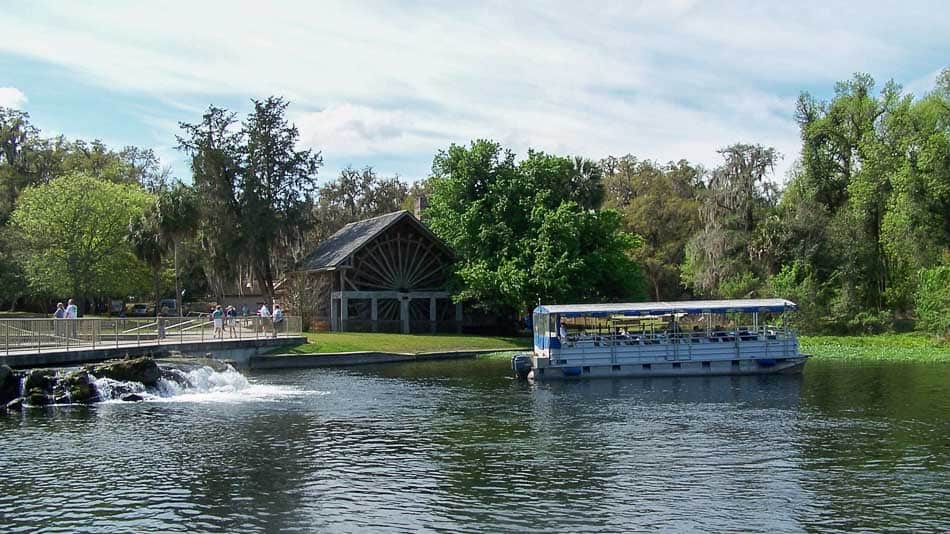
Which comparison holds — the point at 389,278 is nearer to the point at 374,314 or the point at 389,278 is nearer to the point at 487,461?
the point at 374,314

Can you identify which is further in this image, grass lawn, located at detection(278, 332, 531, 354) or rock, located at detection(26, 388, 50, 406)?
grass lawn, located at detection(278, 332, 531, 354)

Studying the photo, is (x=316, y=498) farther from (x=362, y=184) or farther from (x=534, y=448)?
(x=362, y=184)

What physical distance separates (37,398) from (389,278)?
36.2 m

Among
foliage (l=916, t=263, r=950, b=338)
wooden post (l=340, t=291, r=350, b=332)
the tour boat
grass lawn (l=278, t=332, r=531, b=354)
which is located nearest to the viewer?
the tour boat

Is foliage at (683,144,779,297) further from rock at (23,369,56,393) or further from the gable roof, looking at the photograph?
rock at (23,369,56,393)

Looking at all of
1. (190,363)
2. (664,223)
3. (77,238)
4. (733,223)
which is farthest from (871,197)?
(77,238)

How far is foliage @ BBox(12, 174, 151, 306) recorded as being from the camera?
71.1 meters

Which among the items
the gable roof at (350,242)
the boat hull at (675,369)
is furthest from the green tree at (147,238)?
the boat hull at (675,369)

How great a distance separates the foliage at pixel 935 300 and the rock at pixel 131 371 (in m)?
44.8

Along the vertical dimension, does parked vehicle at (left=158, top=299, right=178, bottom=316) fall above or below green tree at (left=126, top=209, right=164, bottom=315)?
below

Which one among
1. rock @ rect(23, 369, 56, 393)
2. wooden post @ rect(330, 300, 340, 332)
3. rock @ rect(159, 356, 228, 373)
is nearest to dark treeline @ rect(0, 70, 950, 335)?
wooden post @ rect(330, 300, 340, 332)

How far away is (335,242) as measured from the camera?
2749 inches

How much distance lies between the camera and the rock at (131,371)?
112 ft

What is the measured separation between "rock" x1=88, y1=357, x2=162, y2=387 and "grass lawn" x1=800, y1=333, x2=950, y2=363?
35443 mm
